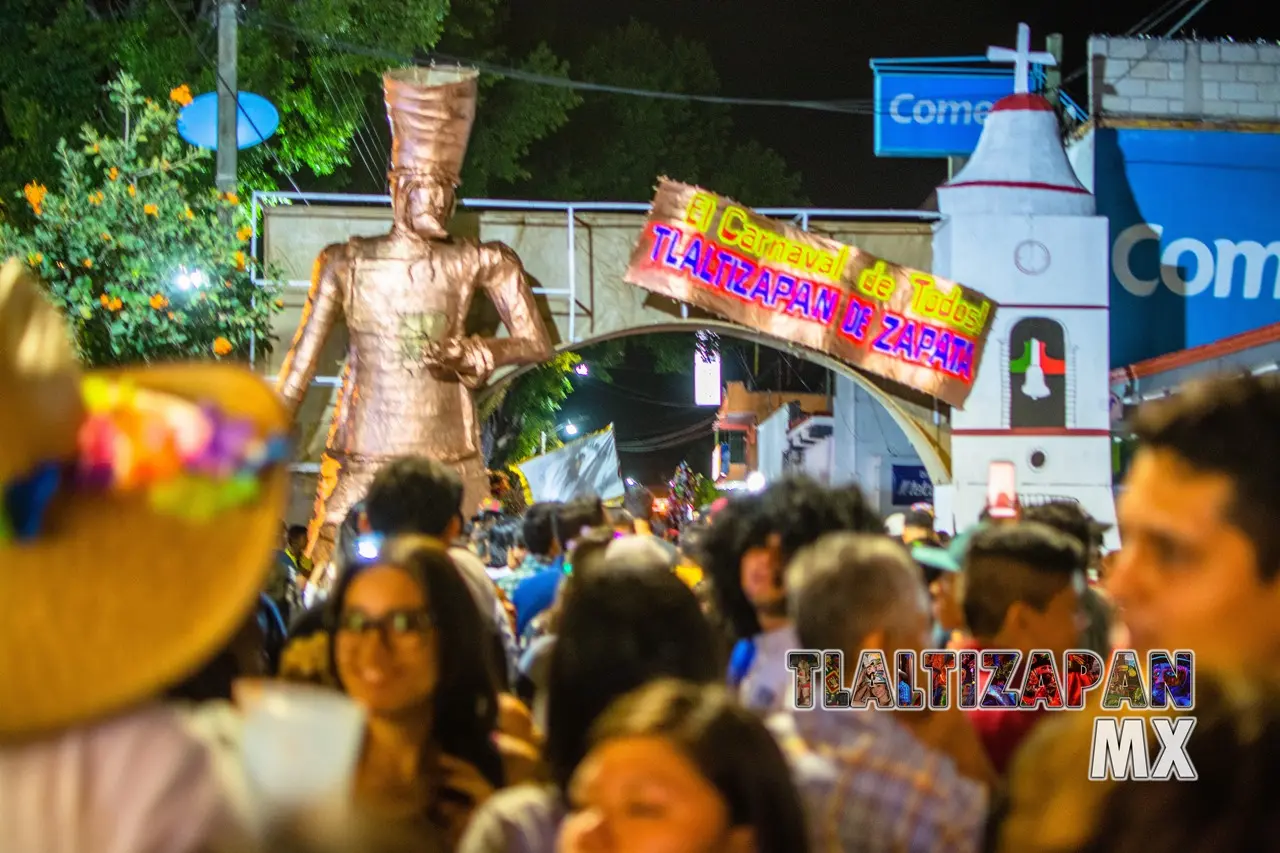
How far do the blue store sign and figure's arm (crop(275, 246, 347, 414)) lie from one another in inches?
434

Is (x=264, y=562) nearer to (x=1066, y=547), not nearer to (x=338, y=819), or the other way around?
(x=338, y=819)

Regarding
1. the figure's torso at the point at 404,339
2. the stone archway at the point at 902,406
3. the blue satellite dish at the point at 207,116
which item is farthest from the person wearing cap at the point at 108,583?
the stone archway at the point at 902,406

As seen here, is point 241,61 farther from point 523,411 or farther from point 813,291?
point 523,411

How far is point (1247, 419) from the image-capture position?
1.87m

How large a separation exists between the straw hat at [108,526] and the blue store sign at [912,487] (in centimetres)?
1950

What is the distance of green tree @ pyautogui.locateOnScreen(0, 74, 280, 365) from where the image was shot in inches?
404

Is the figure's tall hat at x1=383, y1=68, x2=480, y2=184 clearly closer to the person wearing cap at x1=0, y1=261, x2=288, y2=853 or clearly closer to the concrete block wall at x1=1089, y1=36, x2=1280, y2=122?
the concrete block wall at x1=1089, y1=36, x2=1280, y2=122

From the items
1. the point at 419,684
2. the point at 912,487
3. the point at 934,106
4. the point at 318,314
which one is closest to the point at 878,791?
the point at 419,684

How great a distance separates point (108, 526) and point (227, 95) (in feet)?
36.8

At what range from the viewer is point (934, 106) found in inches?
721

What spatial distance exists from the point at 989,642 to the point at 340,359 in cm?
1077

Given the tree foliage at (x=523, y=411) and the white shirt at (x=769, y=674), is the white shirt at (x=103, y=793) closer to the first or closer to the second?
the white shirt at (x=769, y=674)

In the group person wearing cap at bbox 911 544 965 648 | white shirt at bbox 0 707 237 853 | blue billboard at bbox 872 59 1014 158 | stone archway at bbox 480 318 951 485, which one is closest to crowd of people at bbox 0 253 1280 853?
white shirt at bbox 0 707 237 853

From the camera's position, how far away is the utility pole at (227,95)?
11.6 metres
